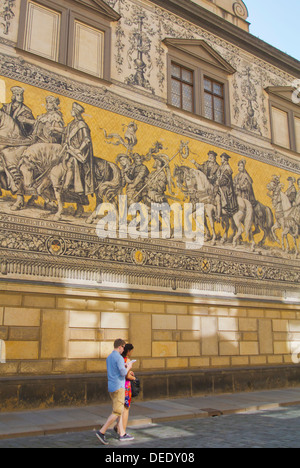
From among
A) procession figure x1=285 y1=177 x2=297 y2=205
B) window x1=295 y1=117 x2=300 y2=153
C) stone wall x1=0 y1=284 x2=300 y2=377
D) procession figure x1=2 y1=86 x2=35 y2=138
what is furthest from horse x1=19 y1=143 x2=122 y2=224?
window x1=295 y1=117 x2=300 y2=153

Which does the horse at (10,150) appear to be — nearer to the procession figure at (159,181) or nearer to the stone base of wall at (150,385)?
the procession figure at (159,181)

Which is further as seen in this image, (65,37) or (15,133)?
(65,37)

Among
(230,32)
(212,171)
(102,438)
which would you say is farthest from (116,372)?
(230,32)

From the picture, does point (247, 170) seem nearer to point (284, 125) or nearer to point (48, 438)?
point (284, 125)

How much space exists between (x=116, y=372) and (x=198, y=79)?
9.83 meters

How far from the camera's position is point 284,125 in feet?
50.6

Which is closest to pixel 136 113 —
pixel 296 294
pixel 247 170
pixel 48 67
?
pixel 48 67

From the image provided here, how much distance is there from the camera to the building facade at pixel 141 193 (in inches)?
354

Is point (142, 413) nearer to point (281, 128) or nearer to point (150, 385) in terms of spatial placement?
point (150, 385)

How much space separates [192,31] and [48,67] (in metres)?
5.37

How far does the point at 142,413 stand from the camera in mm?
8031

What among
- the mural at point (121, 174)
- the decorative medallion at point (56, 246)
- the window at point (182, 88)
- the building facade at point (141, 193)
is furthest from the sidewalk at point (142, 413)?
the window at point (182, 88)

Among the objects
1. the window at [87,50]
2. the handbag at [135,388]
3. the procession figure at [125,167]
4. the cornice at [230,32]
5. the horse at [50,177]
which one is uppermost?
the cornice at [230,32]

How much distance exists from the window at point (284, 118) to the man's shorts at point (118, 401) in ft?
36.5
